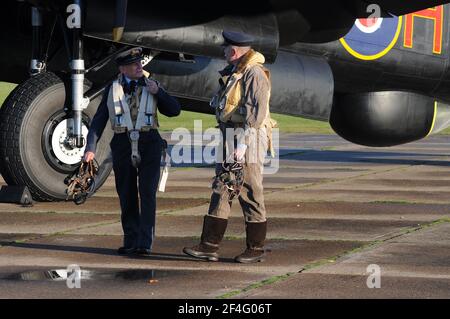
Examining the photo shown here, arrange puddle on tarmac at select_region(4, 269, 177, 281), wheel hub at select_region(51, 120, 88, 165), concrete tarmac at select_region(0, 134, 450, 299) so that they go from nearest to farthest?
concrete tarmac at select_region(0, 134, 450, 299) → puddle on tarmac at select_region(4, 269, 177, 281) → wheel hub at select_region(51, 120, 88, 165)

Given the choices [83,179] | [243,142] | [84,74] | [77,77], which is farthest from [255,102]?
[84,74]

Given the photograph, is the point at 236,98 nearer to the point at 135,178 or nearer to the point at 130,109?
the point at 130,109

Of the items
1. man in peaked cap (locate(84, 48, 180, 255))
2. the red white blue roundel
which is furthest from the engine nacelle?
man in peaked cap (locate(84, 48, 180, 255))

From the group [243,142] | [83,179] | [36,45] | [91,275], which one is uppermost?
[36,45]

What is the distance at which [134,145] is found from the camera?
923cm

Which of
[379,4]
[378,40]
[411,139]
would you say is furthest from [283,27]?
[411,139]

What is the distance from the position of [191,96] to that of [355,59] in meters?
2.74

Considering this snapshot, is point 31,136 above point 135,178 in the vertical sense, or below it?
above

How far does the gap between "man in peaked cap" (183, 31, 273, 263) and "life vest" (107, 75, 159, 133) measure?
59cm

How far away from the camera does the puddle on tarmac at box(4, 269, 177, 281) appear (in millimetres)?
8125

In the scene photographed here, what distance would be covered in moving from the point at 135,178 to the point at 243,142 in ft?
3.46

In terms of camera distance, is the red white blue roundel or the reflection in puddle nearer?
the reflection in puddle

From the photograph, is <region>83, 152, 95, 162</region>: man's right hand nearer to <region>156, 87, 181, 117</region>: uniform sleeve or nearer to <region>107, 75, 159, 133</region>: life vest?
<region>107, 75, 159, 133</region>: life vest
